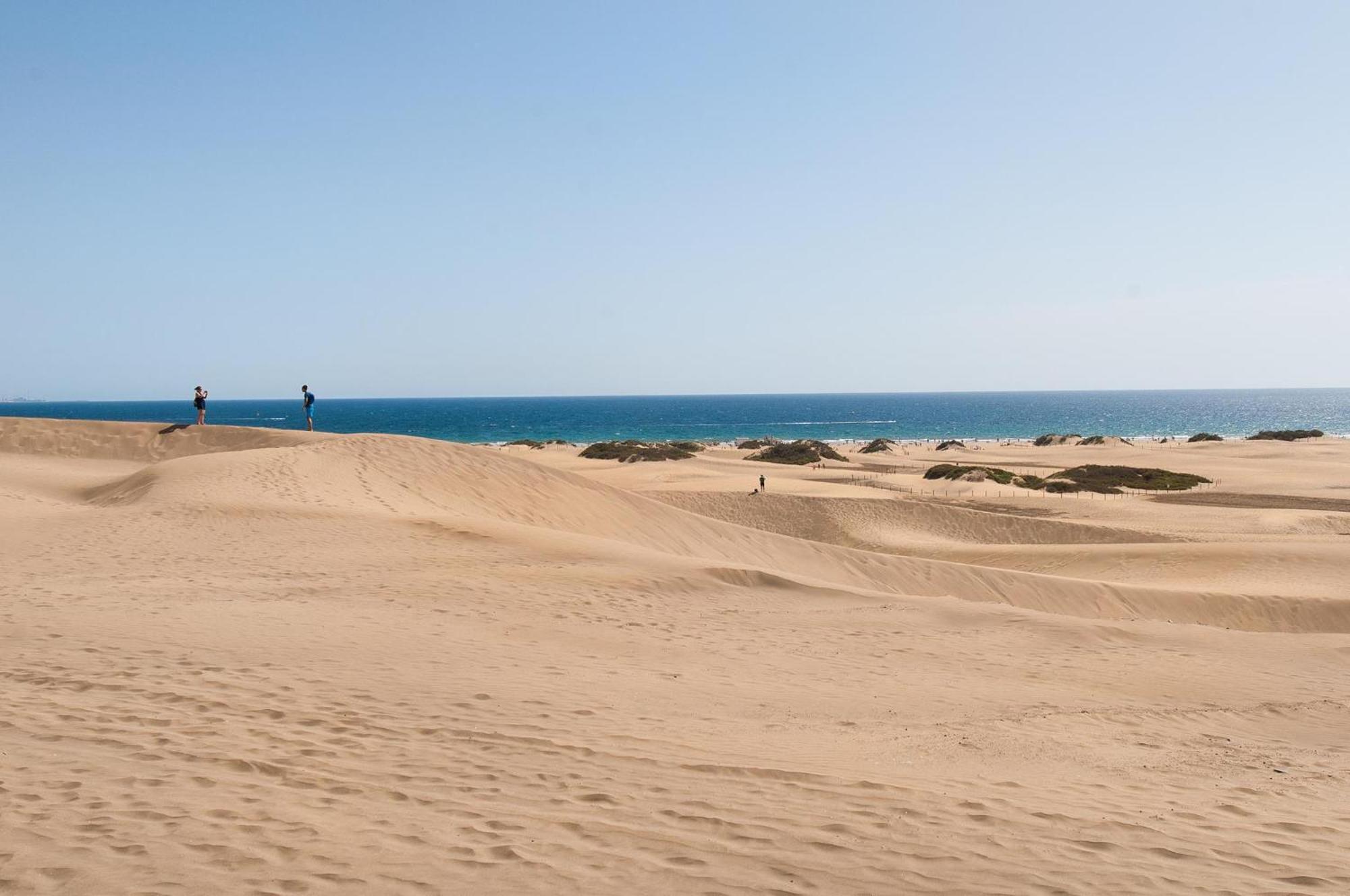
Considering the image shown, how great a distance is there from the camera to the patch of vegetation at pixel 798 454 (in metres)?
49.7

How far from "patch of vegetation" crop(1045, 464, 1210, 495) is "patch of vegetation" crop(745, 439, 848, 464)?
43.1 feet

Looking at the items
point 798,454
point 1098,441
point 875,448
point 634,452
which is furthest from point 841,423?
point 634,452

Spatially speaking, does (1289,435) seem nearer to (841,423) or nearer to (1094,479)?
(1094,479)

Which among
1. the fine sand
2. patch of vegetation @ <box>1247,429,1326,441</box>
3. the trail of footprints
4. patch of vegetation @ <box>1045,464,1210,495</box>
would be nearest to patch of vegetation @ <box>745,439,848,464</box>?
patch of vegetation @ <box>1045,464,1210,495</box>

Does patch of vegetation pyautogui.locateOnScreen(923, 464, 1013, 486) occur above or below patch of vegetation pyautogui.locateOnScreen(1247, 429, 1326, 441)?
below

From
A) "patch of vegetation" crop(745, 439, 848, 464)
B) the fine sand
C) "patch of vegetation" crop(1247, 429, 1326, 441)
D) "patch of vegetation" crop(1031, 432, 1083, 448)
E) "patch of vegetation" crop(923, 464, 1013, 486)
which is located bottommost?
the fine sand

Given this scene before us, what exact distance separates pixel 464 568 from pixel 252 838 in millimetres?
8705

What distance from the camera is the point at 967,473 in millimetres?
37938

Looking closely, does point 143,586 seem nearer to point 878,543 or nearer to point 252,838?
point 252,838

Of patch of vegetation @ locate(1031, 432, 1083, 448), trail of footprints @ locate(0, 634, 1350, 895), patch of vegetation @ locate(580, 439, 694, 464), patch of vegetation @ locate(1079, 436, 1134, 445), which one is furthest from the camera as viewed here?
patch of vegetation @ locate(1031, 432, 1083, 448)

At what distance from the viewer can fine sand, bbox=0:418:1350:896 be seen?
189 inches

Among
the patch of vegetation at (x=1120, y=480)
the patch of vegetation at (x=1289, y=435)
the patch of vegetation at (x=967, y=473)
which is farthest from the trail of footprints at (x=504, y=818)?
the patch of vegetation at (x=1289, y=435)

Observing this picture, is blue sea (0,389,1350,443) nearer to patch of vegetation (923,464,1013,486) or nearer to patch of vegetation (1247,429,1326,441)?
patch of vegetation (1247,429,1326,441)

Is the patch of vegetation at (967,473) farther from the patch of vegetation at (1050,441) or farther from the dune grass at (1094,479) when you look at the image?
the patch of vegetation at (1050,441)
